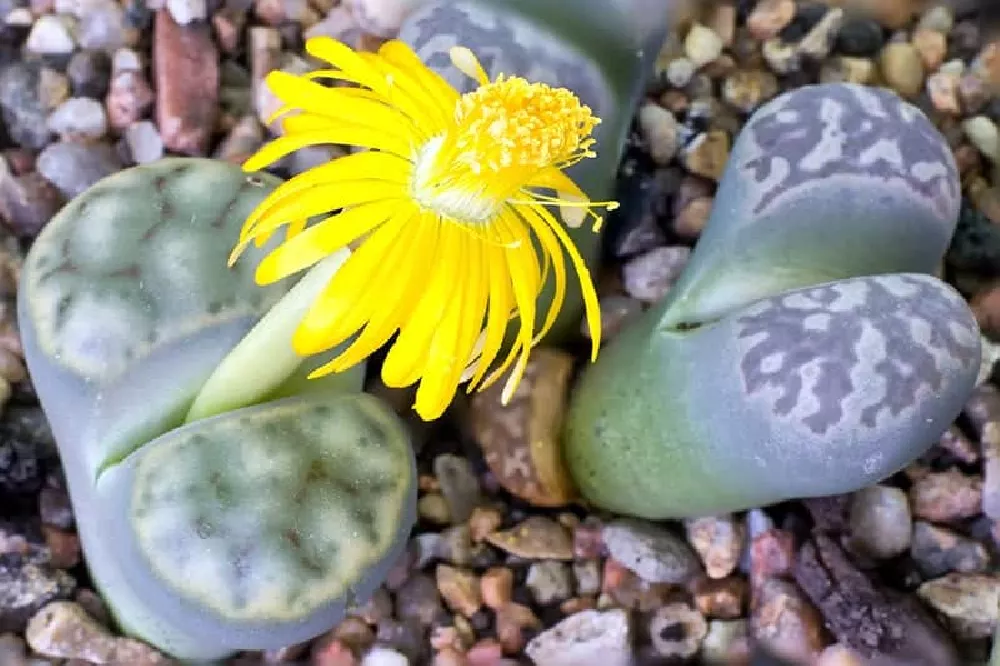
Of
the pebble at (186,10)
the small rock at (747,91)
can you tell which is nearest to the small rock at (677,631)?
the small rock at (747,91)

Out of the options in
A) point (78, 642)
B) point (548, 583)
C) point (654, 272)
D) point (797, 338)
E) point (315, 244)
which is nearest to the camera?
point (315, 244)

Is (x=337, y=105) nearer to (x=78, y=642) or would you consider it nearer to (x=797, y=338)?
(x=797, y=338)

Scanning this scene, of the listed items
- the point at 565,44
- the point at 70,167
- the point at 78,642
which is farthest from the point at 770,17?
the point at 78,642

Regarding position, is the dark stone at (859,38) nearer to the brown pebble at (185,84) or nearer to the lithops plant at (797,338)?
the lithops plant at (797,338)

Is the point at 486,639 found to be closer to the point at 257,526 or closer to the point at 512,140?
the point at 257,526

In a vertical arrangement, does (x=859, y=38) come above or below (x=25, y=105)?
above
